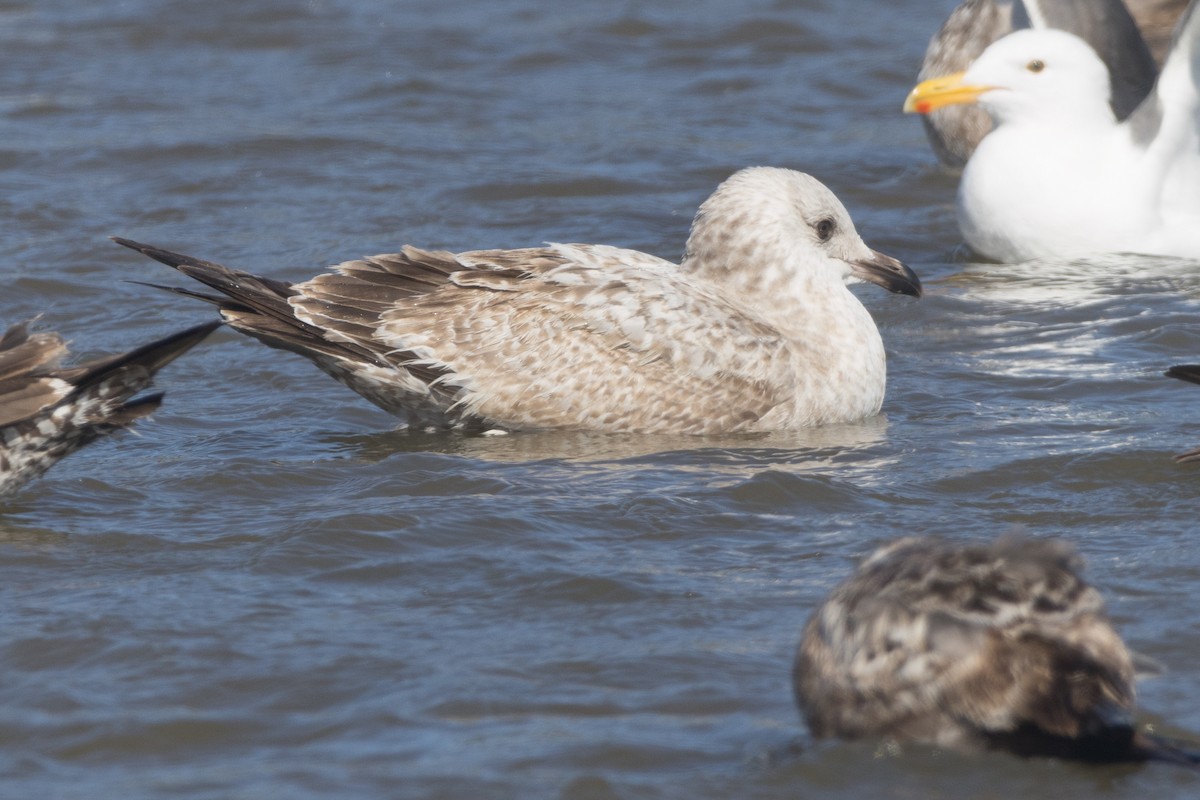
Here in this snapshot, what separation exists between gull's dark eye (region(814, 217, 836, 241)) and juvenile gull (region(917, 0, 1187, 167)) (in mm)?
3196

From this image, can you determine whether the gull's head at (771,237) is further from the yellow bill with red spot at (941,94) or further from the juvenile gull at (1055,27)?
the juvenile gull at (1055,27)

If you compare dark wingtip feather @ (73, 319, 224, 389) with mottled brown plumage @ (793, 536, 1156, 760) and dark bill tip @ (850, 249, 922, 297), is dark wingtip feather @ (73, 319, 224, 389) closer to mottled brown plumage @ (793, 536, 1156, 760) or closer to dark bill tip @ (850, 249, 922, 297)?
dark bill tip @ (850, 249, 922, 297)

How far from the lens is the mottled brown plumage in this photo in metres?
3.94

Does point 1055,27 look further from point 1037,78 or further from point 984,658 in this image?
point 984,658

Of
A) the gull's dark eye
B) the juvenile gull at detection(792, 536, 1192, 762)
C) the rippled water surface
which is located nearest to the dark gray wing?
the rippled water surface

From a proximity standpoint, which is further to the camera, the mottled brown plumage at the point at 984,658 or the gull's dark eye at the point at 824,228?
the gull's dark eye at the point at 824,228

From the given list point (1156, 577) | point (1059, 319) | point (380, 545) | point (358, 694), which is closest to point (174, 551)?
point (380, 545)

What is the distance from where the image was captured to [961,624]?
13.0 ft

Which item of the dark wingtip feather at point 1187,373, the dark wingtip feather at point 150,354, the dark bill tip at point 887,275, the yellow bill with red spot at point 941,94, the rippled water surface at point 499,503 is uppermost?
the yellow bill with red spot at point 941,94

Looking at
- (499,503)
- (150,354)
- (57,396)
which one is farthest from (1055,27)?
(57,396)

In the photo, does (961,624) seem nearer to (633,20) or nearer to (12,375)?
(12,375)

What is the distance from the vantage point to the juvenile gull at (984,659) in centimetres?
394

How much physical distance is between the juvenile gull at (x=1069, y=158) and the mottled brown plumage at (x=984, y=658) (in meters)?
5.78

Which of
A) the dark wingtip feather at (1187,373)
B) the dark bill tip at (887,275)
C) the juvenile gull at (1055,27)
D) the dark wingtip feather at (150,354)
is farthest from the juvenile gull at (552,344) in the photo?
the juvenile gull at (1055,27)
